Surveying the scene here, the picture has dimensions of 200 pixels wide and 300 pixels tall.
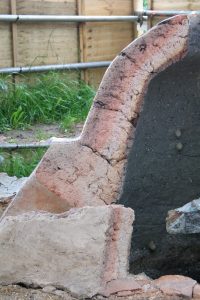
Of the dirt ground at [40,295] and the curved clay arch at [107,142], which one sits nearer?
the dirt ground at [40,295]

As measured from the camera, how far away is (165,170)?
2.68m

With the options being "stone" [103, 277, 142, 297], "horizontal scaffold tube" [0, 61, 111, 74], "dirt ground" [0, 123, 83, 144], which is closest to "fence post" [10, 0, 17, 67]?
"horizontal scaffold tube" [0, 61, 111, 74]

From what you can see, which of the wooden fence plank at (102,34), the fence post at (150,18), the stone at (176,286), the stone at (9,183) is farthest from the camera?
the fence post at (150,18)

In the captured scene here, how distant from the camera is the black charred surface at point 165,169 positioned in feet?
8.00

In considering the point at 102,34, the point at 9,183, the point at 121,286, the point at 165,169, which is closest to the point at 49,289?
the point at 121,286

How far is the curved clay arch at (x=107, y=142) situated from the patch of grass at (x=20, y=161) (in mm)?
2581

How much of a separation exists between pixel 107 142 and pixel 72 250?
362mm

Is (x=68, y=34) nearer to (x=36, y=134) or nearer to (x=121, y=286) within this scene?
(x=36, y=134)

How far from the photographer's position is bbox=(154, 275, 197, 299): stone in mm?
1882

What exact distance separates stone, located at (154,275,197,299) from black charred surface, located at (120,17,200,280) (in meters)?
0.46

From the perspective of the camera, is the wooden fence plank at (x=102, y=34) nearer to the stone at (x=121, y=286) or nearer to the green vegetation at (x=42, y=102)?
the green vegetation at (x=42, y=102)

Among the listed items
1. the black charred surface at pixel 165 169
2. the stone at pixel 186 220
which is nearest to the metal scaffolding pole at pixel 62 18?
the black charred surface at pixel 165 169

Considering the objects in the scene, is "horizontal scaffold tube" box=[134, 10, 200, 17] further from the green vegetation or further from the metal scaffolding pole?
Answer: the green vegetation

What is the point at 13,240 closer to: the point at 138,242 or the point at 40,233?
the point at 40,233
